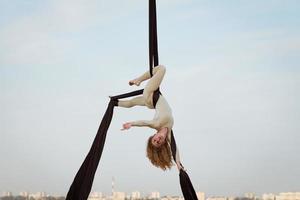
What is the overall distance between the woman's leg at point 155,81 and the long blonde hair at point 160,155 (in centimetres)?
50

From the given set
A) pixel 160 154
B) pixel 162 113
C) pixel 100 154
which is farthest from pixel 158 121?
pixel 100 154

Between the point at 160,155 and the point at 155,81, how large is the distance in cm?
81

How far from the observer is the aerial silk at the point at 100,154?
5223mm

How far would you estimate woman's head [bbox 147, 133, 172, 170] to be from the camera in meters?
5.58

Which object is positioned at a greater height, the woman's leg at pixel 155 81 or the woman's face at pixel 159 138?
the woman's leg at pixel 155 81

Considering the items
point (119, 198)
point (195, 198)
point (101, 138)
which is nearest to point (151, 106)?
point (101, 138)

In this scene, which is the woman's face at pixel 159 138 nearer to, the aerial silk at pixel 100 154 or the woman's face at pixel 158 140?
the woman's face at pixel 158 140

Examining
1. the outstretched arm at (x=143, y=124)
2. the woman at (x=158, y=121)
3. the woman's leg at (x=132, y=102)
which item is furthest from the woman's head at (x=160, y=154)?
the woman's leg at (x=132, y=102)

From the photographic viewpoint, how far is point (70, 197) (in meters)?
5.22

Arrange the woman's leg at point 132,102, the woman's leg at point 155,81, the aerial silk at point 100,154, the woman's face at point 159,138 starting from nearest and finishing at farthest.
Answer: the aerial silk at point 100,154, the woman's face at point 159,138, the woman's leg at point 155,81, the woman's leg at point 132,102

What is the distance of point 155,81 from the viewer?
5.56m

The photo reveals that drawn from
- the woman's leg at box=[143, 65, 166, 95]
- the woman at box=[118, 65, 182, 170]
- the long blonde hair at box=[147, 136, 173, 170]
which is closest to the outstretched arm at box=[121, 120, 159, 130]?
the woman at box=[118, 65, 182, 170]

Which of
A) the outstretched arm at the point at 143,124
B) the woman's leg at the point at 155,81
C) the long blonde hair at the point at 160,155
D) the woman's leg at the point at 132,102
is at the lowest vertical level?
the long blonde hair at the point at 160,155

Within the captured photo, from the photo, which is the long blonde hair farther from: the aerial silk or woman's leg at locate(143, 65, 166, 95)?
woman's leg at locate(143, 65, 166, 95)
